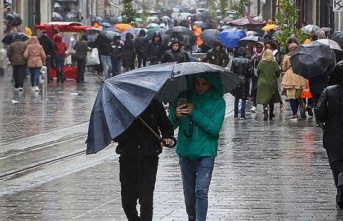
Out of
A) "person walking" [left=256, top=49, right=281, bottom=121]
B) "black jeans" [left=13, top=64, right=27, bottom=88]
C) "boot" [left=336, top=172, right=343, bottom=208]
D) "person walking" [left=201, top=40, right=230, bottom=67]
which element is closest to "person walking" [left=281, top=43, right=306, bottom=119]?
"person walking" [left=256, top=49, right=281, bottom=121]

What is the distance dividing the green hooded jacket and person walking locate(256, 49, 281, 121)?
47.6 feet

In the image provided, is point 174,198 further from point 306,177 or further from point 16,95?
point 16,95

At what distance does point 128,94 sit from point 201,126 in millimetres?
728

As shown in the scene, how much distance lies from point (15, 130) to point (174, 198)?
956 centimetres

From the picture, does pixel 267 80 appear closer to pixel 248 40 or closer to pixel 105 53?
pixel 248 40

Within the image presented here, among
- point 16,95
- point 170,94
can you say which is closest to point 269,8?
Result: point 16,95

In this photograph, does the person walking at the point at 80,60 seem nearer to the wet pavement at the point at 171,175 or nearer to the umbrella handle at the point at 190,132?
the wet pavement at the point at 171,175

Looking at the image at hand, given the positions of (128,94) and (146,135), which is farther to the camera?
(146,135)

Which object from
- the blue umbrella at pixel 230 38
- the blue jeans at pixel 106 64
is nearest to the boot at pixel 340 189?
the blue jeans at pixel 106 64

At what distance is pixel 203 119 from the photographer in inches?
404

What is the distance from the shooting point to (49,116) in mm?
25625

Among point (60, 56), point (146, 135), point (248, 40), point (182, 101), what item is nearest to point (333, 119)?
point (182, 101)

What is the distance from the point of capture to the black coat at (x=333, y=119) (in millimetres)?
12548

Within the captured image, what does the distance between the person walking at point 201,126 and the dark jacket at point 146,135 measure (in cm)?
12
